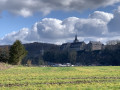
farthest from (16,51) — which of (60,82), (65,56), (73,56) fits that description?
(65,56)

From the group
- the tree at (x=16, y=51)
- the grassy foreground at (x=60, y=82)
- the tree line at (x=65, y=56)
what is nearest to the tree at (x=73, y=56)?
the tree line at (x=65, y=56)

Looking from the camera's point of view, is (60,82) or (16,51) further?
(16,51)

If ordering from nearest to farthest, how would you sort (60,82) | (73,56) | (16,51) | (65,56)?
(60,82), (16,51), (73,56), (65,56)

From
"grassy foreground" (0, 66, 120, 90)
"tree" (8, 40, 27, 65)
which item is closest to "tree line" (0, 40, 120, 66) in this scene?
"tree" (8, 40, 27, 65)

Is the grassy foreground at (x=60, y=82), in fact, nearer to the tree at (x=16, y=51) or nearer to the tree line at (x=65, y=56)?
the tree at (x=16, y=51)

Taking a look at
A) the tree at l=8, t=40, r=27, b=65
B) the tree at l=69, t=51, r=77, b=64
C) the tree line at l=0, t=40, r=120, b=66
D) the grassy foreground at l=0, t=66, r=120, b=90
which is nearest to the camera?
the grassy foreground at l=0, t=66, r=120, b=90

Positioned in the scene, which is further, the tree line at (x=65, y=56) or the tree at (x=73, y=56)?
the tree at (x=73, y=56)

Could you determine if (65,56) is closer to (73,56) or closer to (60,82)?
(73,56)

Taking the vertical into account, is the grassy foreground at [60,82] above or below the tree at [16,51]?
below

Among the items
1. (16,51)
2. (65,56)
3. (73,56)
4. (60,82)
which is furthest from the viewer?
(65,56)

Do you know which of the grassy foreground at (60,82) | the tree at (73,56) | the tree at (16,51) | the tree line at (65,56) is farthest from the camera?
the tree at (73,56)

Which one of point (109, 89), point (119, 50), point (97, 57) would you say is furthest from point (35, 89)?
point (97, 57)

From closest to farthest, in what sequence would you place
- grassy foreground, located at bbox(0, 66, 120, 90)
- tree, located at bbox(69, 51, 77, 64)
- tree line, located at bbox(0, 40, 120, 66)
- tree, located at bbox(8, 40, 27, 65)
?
grassy foreground, located at bbox(0, 66, 120, 90)
tree, located at bbox(8, 40, 27, 65)
tree line, located at bbox(0, 40, 120, 66)
tree, located at bbox(69, 51, 77, 64)

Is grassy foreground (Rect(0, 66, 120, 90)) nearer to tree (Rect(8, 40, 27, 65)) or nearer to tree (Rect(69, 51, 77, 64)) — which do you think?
tree (Rect(8, 40, 27, 65))
